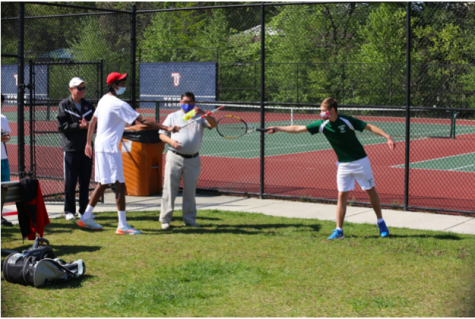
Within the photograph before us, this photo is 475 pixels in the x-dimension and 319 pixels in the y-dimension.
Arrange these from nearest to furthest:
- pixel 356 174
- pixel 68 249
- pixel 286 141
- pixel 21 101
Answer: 1. pixel 68 249
2. pixel 356 174
3. pixel 21 101
4. pixel 286 141

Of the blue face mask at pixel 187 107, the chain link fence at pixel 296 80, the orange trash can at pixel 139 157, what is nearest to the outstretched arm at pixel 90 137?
the blue face mask at pixel 187 107

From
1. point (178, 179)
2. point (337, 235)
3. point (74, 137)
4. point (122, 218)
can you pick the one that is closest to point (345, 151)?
point (337, 235)

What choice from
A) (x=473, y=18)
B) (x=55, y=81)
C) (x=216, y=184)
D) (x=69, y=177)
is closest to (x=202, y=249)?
(x=69, y=177)

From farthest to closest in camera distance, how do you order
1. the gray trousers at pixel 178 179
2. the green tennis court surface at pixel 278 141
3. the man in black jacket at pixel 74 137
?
the green tennis court surface at pixel 278 141 < the man in black jacket at pixel 74 137 < the gray trousers at pixel 178 179

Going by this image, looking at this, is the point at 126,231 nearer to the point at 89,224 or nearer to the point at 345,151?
the point at 89,224

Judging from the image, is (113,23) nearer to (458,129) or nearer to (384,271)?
(458,129)

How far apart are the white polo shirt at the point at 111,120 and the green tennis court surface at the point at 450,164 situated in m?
10.1

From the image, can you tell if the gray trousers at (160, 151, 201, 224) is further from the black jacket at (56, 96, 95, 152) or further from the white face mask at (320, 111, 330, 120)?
the white face mask at (320, 111, 330, 120)

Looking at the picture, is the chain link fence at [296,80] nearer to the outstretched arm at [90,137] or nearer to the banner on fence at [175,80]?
the banner on fence at [175,80]

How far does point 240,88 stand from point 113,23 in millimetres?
8583

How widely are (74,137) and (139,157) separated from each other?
2.34 m

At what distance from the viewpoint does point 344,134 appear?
846cm

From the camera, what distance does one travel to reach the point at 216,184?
45.9 feet

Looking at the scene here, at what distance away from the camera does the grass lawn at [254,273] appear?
228 inches
